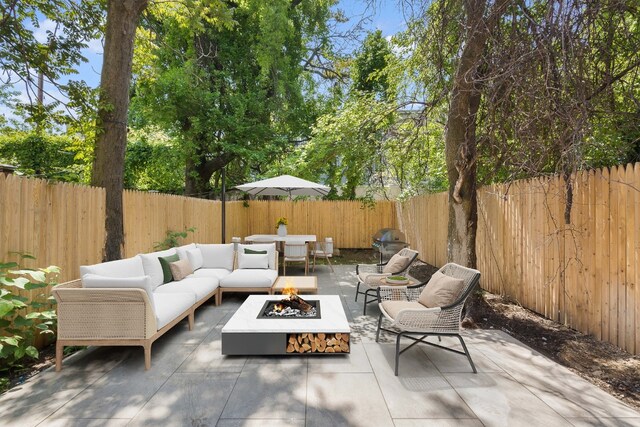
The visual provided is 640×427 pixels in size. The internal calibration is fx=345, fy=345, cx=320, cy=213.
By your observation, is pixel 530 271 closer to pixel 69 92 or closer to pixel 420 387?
pixel 420 387

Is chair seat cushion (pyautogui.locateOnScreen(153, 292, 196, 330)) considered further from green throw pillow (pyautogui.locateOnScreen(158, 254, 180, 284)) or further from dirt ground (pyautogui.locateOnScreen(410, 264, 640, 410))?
dirt ground (pyautogui.locateOnScreen(410, 264, 640, 410))

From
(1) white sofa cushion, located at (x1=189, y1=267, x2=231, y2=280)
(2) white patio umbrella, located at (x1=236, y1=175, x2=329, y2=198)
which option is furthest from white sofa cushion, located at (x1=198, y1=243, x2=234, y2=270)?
(2) white patio umbrella, located at (x1=236, y1=175, x2=329, y2=198)

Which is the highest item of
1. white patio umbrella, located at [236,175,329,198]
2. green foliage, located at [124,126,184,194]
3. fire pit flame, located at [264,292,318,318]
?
green foliage, located at [124,126,184,194]

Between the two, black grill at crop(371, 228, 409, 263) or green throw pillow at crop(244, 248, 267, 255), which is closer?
green throw pillow at crop(244, 248, 267, 255)

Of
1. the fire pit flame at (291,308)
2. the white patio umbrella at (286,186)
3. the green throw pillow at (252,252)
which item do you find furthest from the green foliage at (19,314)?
the white patio umbrella at (286,186)

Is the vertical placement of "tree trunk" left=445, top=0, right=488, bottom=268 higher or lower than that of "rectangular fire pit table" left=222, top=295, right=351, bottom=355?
higher

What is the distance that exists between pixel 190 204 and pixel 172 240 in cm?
159

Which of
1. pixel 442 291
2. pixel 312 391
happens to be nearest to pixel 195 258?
pixel 312 391

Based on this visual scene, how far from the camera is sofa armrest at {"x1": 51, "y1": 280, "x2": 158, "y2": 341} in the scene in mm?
3133

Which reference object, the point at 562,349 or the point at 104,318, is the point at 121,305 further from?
the point at 562,349

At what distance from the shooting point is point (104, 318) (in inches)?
124

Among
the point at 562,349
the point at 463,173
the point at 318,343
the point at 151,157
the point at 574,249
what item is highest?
the point at 151,157

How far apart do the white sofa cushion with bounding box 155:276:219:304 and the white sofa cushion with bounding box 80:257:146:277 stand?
386 mm

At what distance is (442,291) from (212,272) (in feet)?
12.7
